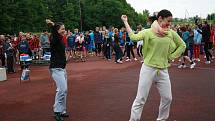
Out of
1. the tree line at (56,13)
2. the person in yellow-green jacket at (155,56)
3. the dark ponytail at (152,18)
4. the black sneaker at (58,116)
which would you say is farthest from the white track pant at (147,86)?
the tree line at (56,13)

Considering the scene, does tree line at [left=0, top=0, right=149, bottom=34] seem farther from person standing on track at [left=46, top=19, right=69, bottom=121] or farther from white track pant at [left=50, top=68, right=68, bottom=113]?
white track pant at [left=50, top=68, right=68, bottom=113]

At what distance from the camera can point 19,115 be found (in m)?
8.99

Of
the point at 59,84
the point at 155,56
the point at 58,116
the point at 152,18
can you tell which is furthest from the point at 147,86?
the point at 58,116

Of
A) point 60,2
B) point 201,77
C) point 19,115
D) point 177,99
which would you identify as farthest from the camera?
point 60,2

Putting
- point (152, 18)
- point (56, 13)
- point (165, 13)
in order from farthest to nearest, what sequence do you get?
point (56, 13) → point (152, 18) → point (165, 13)

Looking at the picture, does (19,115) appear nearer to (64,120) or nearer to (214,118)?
(64,120)

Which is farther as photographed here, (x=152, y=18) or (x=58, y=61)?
(x=58, y=61)

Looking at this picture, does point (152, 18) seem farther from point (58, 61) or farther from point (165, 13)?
point (58, 61)

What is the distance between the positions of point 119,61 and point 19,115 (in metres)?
12.6

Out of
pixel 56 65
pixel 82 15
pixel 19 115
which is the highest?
pixel 82 15

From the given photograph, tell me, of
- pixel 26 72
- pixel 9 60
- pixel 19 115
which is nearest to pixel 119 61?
pixel 9 60

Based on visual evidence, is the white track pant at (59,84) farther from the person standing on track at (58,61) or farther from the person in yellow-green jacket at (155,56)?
the person in yellow-green jacket at (155,56)

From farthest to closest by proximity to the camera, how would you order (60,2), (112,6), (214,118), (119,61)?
(112,6)
(60,2)
(119,61)
(214,118)

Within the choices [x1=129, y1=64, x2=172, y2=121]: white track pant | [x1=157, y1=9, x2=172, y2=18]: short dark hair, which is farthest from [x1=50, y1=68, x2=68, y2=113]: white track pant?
[x1=157, y1=9, x2=172, y2=18]: short dark hair
